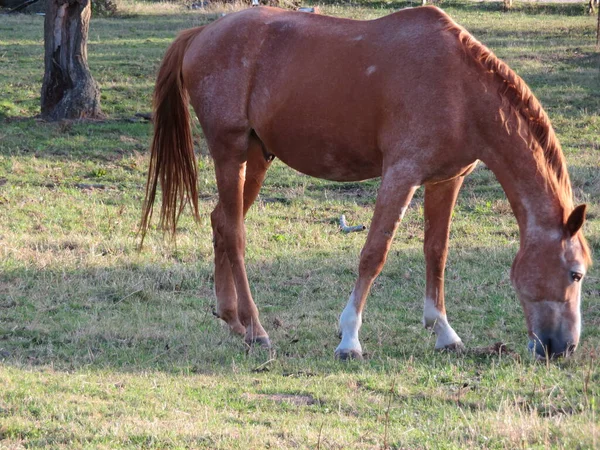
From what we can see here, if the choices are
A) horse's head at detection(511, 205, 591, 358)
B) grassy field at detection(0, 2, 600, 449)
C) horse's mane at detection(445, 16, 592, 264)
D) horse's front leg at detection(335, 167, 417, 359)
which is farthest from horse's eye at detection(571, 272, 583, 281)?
horse's front leg at detection(335, 167, 417, 359)

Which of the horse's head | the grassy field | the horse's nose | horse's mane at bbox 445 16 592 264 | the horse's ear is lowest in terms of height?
the grassy field

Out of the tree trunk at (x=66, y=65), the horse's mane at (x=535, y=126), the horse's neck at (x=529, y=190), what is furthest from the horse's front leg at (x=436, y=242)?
the tree trunk at (x=66, y=65)

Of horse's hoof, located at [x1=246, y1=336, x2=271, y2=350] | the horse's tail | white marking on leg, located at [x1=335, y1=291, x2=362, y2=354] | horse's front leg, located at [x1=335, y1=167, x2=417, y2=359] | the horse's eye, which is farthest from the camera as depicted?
the horse's tail

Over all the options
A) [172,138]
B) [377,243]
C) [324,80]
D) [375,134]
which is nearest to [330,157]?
[375,134]

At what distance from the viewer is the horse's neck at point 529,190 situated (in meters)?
5.08

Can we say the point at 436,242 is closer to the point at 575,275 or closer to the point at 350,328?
the point at 350,328

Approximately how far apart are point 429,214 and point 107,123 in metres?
8.73

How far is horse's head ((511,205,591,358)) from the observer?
5047 millimetres

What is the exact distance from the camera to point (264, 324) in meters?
6.39

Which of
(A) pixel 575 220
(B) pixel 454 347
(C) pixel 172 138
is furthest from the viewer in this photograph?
(C) pixel 172 138

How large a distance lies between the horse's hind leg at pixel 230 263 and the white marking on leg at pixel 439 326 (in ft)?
3.64

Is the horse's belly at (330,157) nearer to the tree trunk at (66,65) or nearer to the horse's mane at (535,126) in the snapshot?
the horse's mane at (535,126)

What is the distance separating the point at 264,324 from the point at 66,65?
872 centimetres

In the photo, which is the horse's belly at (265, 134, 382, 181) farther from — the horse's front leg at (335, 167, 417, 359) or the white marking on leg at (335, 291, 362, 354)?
the white marking on leg at (335, 291, 362, 354)
